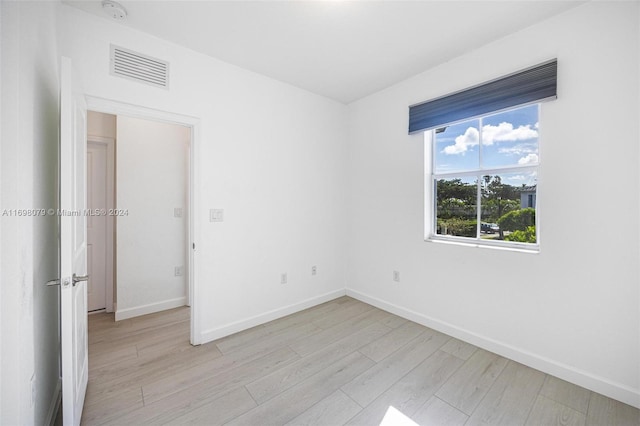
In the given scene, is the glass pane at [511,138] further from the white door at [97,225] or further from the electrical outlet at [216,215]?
the white door at [97,225]

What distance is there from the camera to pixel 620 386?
1.82 meters

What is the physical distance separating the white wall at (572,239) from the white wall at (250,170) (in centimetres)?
137

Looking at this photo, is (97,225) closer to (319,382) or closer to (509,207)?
(319,382)

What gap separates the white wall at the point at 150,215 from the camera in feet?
10.1

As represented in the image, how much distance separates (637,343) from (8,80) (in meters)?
3.59

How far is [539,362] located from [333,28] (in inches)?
123

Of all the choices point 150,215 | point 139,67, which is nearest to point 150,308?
point 150,215

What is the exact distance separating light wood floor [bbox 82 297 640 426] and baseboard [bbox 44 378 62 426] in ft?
0.51

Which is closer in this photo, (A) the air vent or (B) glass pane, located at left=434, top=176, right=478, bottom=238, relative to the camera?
(A) the air vent

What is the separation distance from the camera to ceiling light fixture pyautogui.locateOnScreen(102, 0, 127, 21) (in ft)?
6.12

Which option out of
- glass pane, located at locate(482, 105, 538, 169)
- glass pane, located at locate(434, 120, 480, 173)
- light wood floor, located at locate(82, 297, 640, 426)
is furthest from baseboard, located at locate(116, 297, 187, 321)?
glass pane, located at locate(482, 105, 538, 169)

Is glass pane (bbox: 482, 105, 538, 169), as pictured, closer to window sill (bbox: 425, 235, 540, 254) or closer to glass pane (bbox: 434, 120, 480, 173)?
glass pane (bbox: 434, 120, 480, 173)

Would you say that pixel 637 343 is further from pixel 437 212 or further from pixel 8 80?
pixel 8 80

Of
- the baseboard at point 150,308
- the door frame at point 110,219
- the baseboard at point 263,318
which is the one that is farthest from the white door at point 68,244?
the door frame at point 110,219
